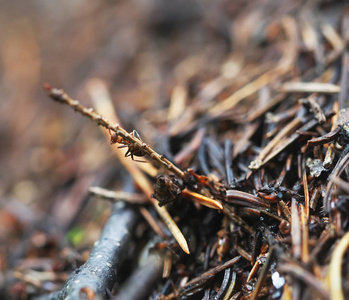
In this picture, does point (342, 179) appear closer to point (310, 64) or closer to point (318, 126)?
point (318, 126)

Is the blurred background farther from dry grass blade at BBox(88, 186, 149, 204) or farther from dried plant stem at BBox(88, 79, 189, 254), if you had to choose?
dry grass blade at BBox(88, 186, 149, 204)

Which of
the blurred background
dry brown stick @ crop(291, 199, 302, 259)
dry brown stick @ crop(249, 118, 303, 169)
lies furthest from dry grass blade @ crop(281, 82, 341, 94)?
dry brown stick @ crop(291, 199, 302, 259)

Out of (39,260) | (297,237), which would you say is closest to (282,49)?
(297,237)

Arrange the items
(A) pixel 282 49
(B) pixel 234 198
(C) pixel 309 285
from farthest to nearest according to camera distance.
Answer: (A) pixel 282 49
(B) pixel 234 198
(C) pixel 309 285

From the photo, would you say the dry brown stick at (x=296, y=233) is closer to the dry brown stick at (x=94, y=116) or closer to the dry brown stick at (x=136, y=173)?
the dry brown stick at (x=136, y=173)

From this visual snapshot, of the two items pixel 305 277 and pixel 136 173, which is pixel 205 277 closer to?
pixel 305 277

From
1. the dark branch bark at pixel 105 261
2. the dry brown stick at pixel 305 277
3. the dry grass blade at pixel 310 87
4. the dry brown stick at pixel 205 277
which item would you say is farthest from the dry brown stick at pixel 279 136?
the dark branch bark at pixel 105 261

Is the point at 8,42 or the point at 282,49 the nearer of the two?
the point at 282,49

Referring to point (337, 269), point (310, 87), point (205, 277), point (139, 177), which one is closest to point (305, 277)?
point (337, 269)

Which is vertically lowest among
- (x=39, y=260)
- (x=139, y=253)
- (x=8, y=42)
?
(x=139, y=253)
